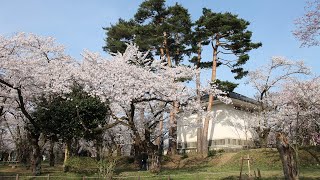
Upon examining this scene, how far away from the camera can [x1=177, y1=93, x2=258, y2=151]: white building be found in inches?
1377

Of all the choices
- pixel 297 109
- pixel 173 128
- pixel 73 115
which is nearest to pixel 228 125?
pixel 173 128

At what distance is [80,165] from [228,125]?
57.8 ft

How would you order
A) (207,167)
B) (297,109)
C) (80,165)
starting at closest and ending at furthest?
(80,165) < (207,167) < (297,109)

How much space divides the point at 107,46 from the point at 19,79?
42.9ft

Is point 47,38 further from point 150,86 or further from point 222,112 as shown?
point 222,112

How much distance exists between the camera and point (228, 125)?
116ft

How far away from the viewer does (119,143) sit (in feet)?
131

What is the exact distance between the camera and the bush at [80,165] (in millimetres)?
22766

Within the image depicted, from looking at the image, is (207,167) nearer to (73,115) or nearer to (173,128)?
(173,128)

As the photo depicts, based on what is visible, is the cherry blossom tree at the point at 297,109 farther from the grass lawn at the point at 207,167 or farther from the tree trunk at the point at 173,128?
the tree trunk at the point at 173,128

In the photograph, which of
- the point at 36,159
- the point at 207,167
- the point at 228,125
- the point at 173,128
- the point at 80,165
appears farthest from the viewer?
the point at 228,125

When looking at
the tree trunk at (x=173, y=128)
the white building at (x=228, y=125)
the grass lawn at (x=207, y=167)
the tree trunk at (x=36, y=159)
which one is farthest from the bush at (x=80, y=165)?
the white building at (x=228, y=125)

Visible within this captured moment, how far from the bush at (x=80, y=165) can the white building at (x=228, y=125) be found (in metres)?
13.2

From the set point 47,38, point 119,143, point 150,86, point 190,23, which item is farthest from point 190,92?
point 119,143
